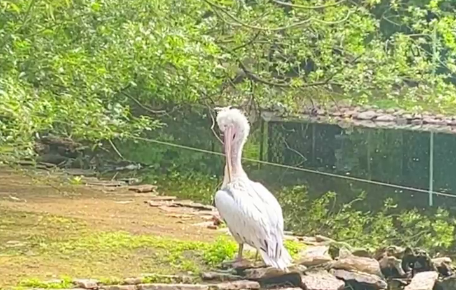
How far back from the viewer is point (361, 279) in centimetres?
608

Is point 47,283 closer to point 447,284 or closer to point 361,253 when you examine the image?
point 361,253

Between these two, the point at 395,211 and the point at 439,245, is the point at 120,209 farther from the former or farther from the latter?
the point at 395,211

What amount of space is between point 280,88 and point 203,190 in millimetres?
1451

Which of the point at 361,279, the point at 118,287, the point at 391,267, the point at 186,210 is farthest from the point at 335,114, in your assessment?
the point at 118,287

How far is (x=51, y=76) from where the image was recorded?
20.5ft

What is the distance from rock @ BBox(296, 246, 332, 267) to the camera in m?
5.84

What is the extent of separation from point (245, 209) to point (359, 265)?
1.13 metres

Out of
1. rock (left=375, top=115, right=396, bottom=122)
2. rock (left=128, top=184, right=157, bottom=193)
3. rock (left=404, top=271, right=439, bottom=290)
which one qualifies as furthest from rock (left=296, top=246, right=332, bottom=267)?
rock (left=375, top=115, right=396, bottom=122)

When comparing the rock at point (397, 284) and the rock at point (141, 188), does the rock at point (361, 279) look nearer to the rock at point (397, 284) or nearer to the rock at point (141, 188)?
the rock at point (397, 284)

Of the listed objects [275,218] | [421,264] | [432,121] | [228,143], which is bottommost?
[421,264]

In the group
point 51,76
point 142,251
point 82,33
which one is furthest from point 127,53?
point 142,251

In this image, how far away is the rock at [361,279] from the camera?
19.5ft

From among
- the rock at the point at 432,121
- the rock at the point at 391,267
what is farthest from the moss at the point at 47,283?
the rock at the point at 432,121

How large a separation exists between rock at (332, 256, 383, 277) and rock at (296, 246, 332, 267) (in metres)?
0.08
